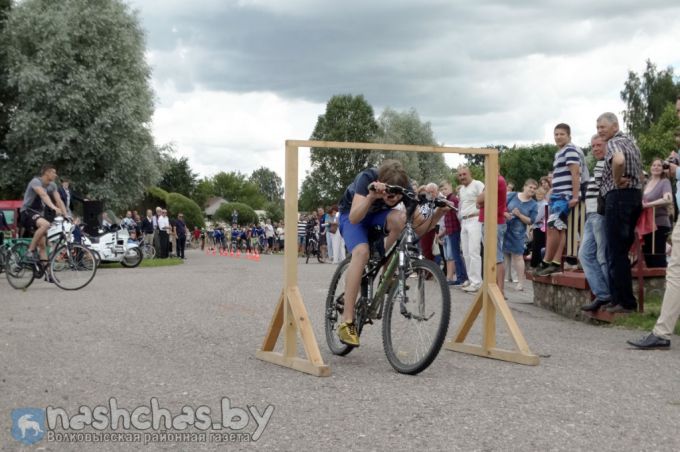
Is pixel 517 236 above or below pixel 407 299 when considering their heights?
above

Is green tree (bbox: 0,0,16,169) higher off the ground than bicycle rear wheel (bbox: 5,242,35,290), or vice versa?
green tree (bbox: 0,0,16,169)

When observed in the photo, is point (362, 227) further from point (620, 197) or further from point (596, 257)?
point (596, 257)

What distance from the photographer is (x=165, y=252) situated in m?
33.4

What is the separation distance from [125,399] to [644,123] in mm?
72505

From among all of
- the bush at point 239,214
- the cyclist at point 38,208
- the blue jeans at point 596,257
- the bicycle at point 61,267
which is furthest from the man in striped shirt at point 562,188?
the bush at point 239,214

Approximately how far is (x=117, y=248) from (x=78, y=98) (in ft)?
60.7

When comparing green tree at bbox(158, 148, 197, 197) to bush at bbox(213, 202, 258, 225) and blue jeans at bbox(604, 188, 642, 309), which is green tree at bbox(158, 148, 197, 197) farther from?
blue jeans at bbox(604, 188, 642, 309)

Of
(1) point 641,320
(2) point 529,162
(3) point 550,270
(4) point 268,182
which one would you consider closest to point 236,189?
(4) point 268,182

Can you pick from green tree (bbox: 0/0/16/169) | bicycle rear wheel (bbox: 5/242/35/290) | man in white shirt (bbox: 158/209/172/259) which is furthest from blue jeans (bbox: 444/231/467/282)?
green tree (bbox: 0/0/16/169)

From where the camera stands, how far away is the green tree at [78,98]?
39.9m

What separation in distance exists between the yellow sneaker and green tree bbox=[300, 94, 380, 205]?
224 ft

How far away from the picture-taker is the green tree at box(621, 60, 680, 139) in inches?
2790

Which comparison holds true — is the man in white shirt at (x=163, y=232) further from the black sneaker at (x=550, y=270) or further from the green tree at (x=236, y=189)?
the green tree at (x=236, y=189)

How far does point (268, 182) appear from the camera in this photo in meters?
188
